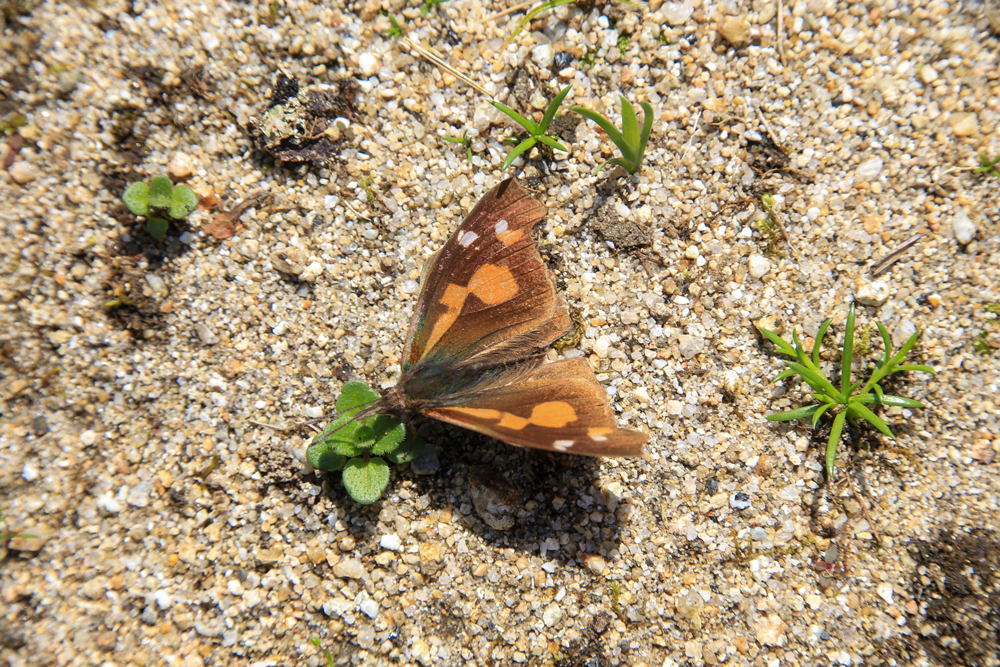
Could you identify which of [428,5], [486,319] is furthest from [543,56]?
[486,319]

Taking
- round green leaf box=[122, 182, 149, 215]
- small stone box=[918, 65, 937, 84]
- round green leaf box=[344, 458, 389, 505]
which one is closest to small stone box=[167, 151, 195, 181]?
round green leaf box=[122, 182, 149, 215]

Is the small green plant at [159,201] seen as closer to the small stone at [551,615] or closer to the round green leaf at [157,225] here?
the round green leaf at [157,225]

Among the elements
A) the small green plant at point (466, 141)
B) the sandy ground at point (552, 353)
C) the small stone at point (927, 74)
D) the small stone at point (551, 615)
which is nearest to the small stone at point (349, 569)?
the sandy ground at point (552, 353)

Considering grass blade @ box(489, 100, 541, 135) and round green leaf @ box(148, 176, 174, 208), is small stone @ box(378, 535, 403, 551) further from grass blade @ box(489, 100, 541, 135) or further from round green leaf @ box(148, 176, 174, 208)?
grass blade @ box(489, 100, 541, 135)

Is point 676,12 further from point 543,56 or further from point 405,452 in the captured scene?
point 405,452

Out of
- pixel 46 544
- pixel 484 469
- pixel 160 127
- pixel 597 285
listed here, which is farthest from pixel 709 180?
pixel 46 544

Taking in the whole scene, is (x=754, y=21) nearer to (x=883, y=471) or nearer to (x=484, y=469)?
(x=883, y=471)
